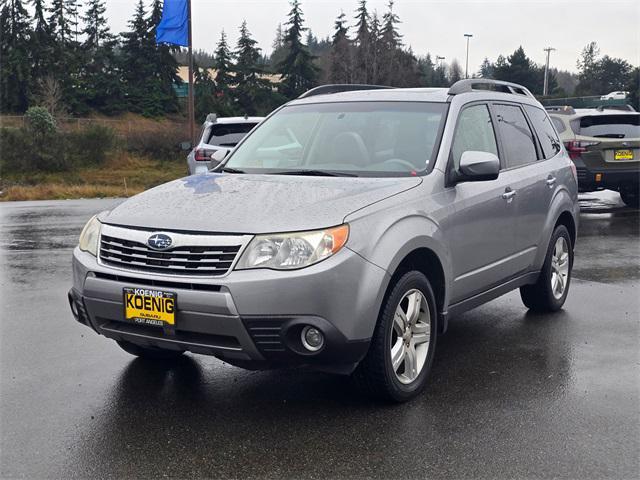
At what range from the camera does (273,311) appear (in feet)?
12.9

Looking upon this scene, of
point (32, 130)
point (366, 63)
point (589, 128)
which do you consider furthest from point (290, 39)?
point (589, 128)

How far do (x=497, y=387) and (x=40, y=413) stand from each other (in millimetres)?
2677

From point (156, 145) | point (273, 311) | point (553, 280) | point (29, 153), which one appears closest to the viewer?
point (273, 311)

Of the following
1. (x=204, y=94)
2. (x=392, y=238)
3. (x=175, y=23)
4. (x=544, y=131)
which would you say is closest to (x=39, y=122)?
(x=175, y=23)

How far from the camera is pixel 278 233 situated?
400 centimetres

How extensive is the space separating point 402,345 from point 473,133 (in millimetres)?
1853

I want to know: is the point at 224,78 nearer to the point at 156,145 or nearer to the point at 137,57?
the point at 137,57

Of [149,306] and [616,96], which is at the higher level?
[616,96]

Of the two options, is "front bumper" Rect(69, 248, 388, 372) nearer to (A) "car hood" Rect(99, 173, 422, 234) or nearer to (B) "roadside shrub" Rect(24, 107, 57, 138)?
(A) "car hood" Rect(99, 173, 422, 234)

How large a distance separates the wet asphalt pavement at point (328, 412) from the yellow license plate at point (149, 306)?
0.57m

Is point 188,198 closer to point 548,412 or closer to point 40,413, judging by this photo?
point 40,413

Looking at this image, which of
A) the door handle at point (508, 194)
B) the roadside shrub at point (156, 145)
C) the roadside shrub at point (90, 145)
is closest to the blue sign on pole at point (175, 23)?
the roadside shrub at point (90, 145)

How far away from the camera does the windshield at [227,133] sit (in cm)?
1398

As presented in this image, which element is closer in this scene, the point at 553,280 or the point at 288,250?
the point at 288,250
